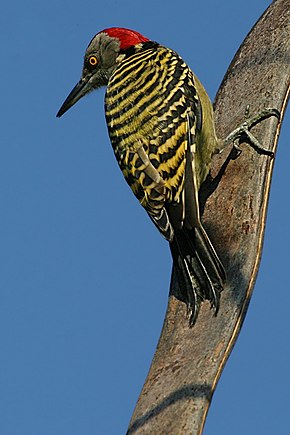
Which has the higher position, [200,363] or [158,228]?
→ [158,228]

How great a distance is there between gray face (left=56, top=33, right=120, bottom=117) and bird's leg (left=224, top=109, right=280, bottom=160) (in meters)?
1.61

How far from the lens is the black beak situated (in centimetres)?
676

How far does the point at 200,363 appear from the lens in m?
3.78

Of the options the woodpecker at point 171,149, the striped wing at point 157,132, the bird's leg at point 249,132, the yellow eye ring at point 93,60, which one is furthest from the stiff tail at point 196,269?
the yellow eye ring at point 93,60

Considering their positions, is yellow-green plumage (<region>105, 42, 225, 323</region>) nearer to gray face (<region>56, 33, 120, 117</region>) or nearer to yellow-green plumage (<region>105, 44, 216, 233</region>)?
yellow-green plumage (<region>105, 44, 216, 233</region>)

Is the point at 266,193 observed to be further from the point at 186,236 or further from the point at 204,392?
the point at 204,392

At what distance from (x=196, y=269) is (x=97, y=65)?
234 cm

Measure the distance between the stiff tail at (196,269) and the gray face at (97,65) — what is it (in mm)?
1946

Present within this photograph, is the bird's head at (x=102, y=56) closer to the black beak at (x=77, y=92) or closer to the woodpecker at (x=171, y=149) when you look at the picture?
the black beak at (x=77, y=92)

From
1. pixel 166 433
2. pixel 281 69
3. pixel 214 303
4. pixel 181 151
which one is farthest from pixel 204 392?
pixel 281 69

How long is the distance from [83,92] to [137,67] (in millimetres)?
1170

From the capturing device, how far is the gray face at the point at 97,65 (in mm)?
6461

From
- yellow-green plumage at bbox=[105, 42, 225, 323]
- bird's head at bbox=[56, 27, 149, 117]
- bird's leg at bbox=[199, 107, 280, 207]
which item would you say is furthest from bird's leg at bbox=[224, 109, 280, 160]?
bird's head at bbox=[56, 27, 149, 117]

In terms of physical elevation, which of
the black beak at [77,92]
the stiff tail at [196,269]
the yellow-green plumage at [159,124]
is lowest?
the stiff tail at [196,269]
